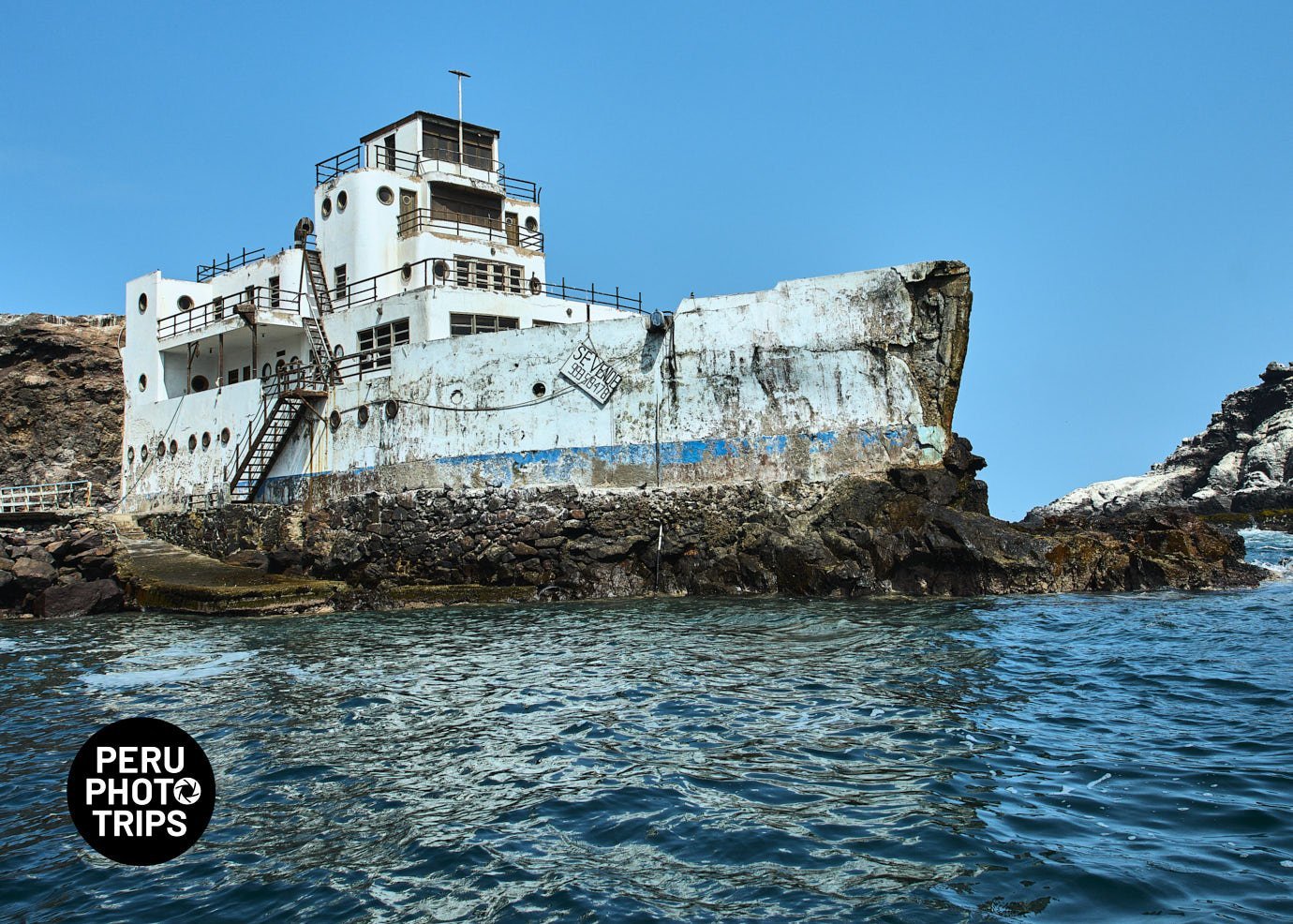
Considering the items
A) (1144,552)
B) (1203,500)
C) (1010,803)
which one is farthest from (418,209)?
(1203,500)

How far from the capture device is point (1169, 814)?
22.5ft

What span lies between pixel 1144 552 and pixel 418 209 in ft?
69.2

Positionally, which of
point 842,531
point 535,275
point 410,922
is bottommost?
point 410,922

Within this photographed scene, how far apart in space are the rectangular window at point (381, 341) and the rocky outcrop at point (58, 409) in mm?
13602

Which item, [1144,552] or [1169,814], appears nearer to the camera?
[1169,814]

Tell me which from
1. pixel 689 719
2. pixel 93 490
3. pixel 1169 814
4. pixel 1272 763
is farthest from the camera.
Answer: pixel 93 490

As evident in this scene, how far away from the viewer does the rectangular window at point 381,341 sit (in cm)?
2647

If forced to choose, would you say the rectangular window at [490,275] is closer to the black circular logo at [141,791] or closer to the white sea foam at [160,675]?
the white sea foam at [160,675]

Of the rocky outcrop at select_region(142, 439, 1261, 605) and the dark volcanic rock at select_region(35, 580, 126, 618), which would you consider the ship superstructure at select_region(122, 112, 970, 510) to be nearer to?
the rocky outcrop at select_region(142, 439, 1261, 605)

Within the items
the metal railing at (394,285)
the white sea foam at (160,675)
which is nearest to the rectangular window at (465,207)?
the metal railing at (394,285)

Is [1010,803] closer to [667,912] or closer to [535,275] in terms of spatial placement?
[667,912]

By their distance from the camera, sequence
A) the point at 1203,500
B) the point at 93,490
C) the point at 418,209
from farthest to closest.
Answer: the point at 1203,500 < the point at 93,490 < the point at 418,209

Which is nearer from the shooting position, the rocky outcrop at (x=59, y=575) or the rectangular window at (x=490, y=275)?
the rocky outcrop at (x=59, y=575)

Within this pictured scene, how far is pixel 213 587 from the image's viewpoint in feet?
69.5
